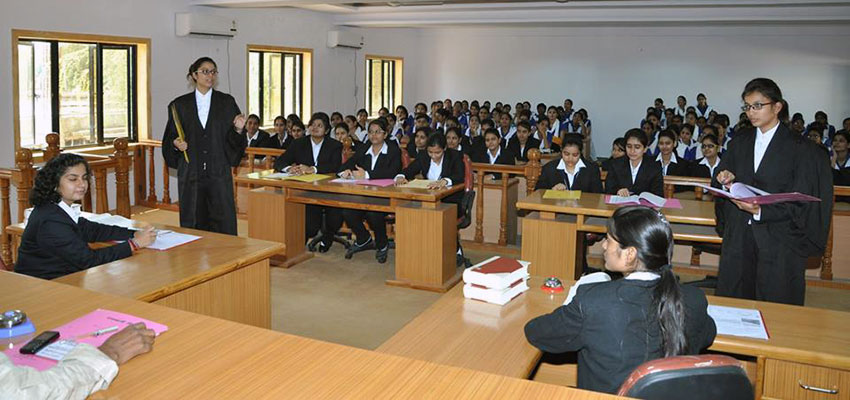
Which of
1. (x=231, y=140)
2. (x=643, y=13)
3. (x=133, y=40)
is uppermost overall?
(x=643, y=13)

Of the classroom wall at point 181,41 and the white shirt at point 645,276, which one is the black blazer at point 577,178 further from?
the classroom wall at point 181,41

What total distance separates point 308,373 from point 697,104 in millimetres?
13797

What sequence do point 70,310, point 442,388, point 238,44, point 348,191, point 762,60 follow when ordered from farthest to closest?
1. point 762,60
2. point 238,44
3. point 348,191
4. point 70,310
5. point 442,388

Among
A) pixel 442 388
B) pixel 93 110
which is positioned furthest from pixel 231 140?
pixel 93 110

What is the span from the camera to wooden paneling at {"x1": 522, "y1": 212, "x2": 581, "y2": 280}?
470cm

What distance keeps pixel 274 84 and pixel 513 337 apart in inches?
365

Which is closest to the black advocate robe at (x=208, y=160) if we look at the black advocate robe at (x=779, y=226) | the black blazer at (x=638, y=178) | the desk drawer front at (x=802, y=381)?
the black blazer at (x=638, y=178)

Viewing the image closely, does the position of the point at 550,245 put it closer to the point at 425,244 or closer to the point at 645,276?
the point at 425,244

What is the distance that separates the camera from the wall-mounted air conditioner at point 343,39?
1189 cm

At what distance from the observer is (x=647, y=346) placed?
6.46 feet

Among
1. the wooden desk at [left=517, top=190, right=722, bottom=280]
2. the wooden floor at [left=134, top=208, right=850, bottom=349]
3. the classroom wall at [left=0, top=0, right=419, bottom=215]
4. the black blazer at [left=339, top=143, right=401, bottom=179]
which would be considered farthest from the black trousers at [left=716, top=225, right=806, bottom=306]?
the classroom wall at [left=0, top=0, right=419, bottom=215]

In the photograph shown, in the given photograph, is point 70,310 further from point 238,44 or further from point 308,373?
point 238,44

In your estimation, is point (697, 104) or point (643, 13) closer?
point (643, 13)

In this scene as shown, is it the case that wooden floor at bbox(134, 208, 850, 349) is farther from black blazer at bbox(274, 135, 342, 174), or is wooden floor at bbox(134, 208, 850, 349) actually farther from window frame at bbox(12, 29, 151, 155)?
window frame at bbox(12, 29, 151, 155)
